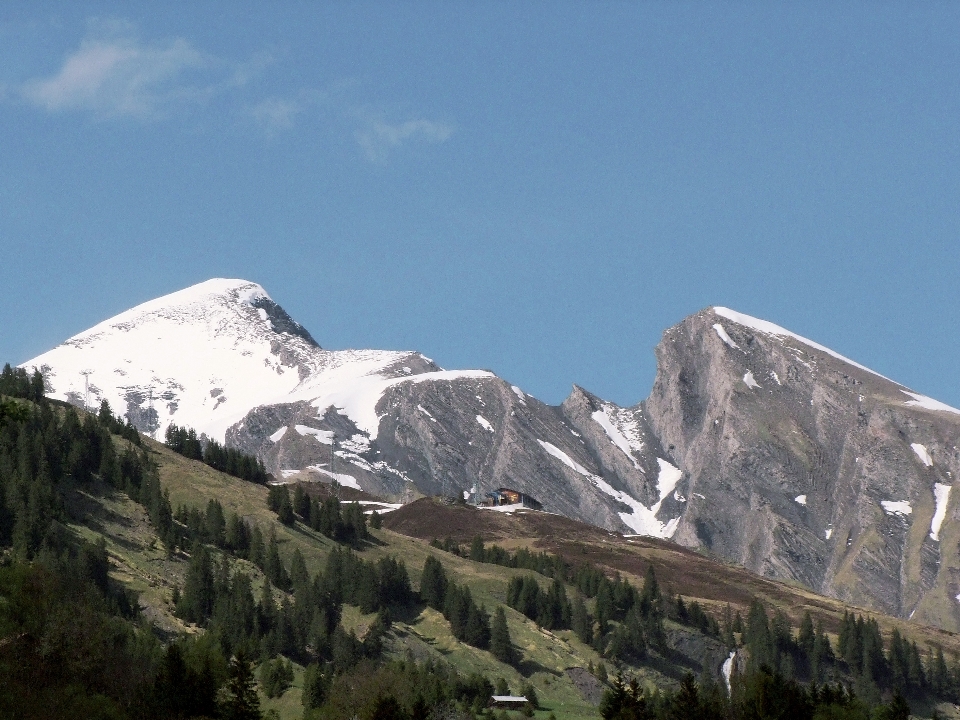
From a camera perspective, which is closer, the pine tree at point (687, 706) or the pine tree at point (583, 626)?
the pine tree at point (687, 706)

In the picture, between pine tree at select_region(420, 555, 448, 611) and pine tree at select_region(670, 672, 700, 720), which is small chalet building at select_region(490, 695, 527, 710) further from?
pine tree at select_region(670, 672, 700, 720)

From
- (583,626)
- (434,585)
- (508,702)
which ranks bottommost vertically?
(508,702)

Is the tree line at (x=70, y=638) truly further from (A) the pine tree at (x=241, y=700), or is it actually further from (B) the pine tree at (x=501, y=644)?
(B) the pine tree at (x=501, y=644)

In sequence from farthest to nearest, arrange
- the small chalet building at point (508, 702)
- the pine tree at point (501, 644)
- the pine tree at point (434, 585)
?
the pine tree at point (434, 585) → the pine tree at point (501, 644) → the small chalet building at point (508, 702)

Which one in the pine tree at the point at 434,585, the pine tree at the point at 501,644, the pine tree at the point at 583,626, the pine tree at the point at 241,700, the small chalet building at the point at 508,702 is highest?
the pine tree at the point at 434,585

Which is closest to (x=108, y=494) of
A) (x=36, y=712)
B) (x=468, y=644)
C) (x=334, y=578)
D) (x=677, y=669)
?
(x=334, y=578)

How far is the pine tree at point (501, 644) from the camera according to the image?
17562 centimetres

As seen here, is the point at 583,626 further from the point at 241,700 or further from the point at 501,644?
the point at 241,700

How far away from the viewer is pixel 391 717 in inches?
4205

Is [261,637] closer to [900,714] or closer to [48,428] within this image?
[48,428]

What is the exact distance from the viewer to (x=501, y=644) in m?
177

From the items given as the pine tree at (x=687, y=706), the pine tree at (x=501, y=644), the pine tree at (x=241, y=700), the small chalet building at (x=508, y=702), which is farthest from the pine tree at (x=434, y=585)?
the pine tree at (x=241, y=700)

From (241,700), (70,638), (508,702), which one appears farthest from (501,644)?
(70,638)

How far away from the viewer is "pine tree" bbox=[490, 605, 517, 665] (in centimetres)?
17562
